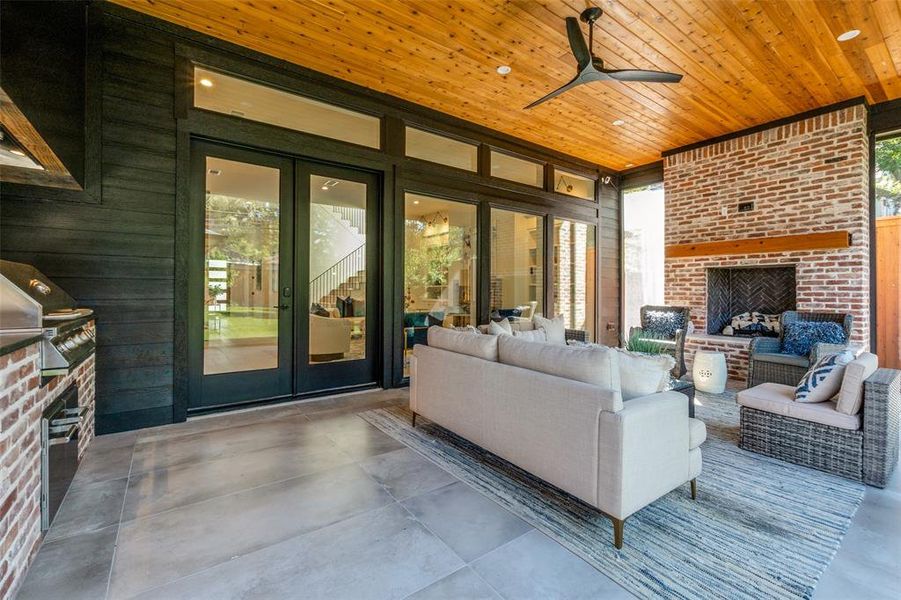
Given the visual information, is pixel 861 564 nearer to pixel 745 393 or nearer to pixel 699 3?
pixel 745 393

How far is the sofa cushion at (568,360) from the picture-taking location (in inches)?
80.1

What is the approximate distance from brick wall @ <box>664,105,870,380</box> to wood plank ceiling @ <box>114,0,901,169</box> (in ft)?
1.33

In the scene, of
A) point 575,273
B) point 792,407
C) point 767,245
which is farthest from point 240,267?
point 767,245

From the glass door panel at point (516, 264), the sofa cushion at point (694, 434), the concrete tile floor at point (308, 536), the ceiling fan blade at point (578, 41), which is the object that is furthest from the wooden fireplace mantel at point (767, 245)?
the sofa cushion at point (694, 434)

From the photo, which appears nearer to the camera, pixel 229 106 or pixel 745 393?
pixel 745 393

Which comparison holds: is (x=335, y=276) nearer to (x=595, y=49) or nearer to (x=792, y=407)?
(x=595, y=49)

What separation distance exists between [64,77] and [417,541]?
3.54 m

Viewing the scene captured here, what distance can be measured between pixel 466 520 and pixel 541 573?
484 mm

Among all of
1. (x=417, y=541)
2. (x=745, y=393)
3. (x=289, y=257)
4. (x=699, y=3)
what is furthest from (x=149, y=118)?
(x=745, y=393)

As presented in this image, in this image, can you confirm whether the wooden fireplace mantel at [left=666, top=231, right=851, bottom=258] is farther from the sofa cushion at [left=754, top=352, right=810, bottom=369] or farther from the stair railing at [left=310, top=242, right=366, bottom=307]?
the stair railing at [left=310, top=242, right=366, bottom=307]

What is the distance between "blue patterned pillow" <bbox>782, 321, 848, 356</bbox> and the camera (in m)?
4.14

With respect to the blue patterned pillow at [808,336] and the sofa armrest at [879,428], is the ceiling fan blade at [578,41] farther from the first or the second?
the blue patterned pillow at [808,336]

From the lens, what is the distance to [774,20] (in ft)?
10.7

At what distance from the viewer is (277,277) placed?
404 cm
